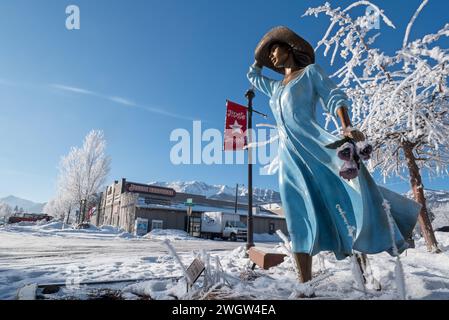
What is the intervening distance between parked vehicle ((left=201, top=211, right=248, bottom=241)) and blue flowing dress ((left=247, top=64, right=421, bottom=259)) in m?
20.2

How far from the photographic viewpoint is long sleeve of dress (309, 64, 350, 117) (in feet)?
6.41

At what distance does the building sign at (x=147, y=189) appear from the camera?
3728cm

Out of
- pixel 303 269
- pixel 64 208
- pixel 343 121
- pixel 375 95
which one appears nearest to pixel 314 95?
pixel 343 121

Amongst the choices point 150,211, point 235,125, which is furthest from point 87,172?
point 235,125

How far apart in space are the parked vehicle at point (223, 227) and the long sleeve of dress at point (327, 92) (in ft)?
66.5

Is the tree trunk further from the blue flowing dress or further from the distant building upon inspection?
the distant building

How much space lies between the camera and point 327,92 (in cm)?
204

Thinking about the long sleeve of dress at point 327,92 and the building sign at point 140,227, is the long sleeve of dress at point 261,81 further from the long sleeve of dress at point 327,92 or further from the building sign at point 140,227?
the building sign at point 140,227

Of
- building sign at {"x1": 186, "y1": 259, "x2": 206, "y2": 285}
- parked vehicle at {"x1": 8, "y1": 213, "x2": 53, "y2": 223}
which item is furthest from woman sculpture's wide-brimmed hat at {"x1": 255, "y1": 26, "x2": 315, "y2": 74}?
parked vehicle at {"x1": 8, "y1": 213, "x2": 53, "y2": 223}

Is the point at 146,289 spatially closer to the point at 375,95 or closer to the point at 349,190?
the point at 349,190

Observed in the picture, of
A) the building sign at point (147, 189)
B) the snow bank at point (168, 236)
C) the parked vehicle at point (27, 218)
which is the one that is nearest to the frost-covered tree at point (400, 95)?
the snow bank at point (168, 236)

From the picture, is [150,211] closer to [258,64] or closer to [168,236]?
[168,236]

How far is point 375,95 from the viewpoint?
5.25 metres

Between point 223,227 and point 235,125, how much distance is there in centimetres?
1625
